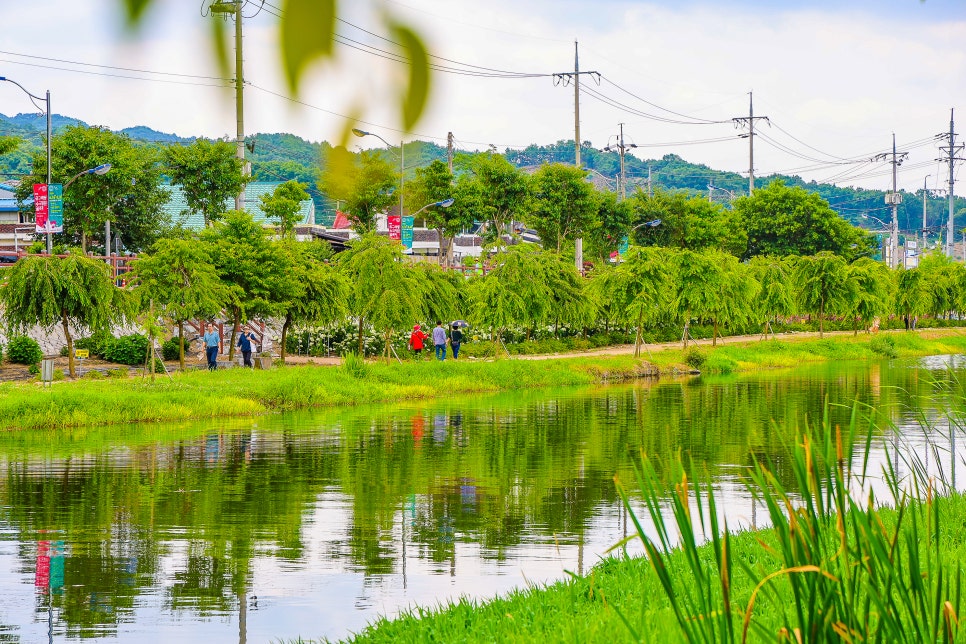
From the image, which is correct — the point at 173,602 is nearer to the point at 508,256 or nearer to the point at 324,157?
the point at 324,157

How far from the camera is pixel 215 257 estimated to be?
103 ft

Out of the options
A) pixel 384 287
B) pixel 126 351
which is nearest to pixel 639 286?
pixel 384 287

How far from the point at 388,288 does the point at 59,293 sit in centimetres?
851

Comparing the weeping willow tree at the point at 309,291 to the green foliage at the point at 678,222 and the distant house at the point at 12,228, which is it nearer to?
Answer: the distant house at the point at 12,228

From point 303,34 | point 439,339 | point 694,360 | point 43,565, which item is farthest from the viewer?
point 694,360

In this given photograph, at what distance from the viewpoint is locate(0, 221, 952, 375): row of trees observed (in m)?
28.2

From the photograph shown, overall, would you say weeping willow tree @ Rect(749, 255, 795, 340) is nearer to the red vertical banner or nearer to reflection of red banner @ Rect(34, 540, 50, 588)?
reflection of red banner @ Rect(34, 540, 50, 588)

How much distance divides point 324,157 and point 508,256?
118 ft

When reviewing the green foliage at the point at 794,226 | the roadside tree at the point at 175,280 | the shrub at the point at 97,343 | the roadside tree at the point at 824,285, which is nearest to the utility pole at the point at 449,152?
the roadside tree at the point at 175,280

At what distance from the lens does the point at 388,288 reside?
1242 inches

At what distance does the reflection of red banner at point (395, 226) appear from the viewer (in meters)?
2.31

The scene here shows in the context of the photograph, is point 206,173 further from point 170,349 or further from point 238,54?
point 170,349

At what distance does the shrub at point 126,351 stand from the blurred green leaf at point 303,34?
33194 millimetres

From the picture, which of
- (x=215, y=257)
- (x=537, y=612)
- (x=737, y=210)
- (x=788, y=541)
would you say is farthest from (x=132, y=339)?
(x=737, y=210)
